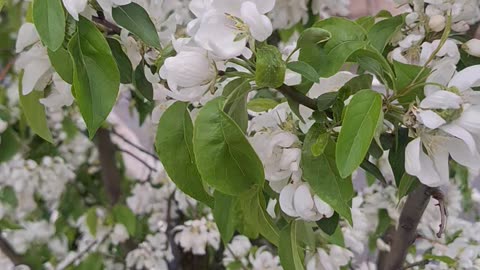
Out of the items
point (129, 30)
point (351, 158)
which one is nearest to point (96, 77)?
point (129, 30)

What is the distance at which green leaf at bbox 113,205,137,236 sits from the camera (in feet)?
3.33

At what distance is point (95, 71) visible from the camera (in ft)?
1.25

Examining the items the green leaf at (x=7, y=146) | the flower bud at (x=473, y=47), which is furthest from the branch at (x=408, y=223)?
the green leaf at (x=7, y=146)

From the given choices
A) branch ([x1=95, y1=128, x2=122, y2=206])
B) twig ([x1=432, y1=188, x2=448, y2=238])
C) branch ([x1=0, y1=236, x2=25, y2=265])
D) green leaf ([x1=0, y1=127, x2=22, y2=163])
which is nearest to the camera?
twig ([x1=432, y1=188, x2=448, y2=238])

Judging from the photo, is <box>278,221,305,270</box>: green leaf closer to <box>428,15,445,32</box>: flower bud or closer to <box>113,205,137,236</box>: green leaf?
<box>428,15,445,32</box>: flower bud

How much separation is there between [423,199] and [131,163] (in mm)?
1344

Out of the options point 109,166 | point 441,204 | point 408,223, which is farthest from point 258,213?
point 109,166

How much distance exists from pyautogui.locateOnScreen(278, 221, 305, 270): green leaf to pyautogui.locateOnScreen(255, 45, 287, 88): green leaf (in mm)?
122

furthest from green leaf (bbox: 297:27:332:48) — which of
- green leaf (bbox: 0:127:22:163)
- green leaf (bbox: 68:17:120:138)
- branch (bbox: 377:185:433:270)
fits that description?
green leaf (bbox: 0:127:22:163)

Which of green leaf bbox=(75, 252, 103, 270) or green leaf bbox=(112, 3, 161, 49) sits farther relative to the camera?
green leaf bbox=(75, 252, 103, 270)

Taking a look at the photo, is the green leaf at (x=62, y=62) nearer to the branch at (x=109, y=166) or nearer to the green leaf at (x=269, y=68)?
the green leaf at (x=269, y=68)

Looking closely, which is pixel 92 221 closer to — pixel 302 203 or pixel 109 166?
pixel 109 166

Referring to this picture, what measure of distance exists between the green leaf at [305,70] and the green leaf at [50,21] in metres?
0.13

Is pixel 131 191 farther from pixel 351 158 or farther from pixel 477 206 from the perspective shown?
pixel 351 158
